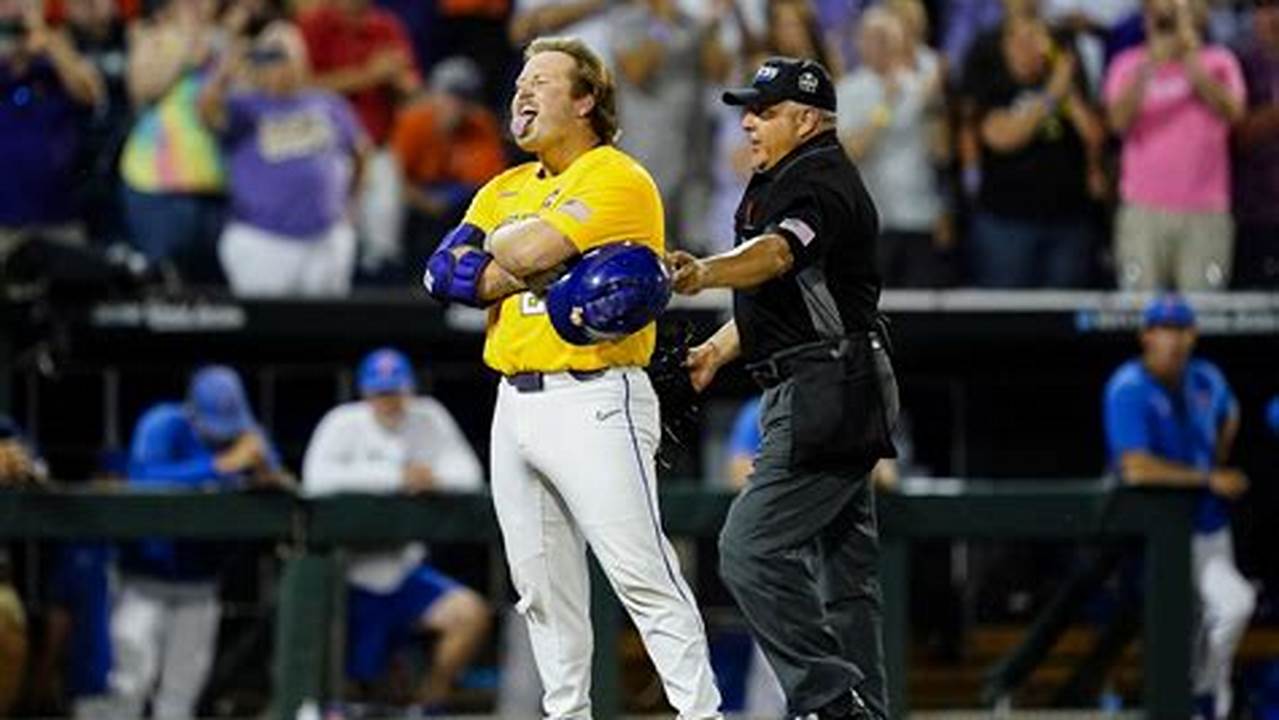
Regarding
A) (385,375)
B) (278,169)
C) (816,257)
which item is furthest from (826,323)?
(278,169)

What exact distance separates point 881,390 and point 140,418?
250 inches

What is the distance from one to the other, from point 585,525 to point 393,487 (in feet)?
14.3

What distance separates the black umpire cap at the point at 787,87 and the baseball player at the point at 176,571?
4649mm

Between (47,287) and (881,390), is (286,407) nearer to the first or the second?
(47,287)

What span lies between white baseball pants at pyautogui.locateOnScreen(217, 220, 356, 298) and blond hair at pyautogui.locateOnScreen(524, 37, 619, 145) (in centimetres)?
501

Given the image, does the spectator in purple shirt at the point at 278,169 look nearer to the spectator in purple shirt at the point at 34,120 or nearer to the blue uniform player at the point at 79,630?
the spectator in purple shirt at the point at 34,120

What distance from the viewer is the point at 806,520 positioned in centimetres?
743

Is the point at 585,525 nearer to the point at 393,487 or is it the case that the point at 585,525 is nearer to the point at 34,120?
the point at 393,487

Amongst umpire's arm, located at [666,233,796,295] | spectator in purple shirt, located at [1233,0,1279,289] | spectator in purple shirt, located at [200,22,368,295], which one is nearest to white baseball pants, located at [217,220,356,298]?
spectator in purple shirt, located at [200,22,368,295]

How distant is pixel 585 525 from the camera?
23.6 ft

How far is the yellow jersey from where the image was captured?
712 cm

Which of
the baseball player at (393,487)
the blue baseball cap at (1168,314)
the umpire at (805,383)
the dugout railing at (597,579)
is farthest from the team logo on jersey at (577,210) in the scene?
the blue baseball cap at (1168,314)

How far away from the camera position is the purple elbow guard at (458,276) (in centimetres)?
709

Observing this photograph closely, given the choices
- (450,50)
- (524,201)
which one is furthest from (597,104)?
(450,50)
